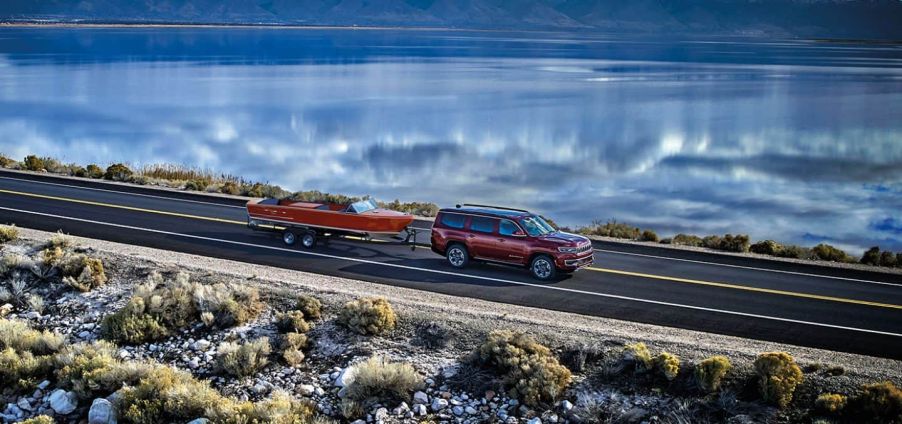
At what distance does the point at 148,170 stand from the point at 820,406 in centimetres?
4211

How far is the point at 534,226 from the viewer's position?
23875 millimetres

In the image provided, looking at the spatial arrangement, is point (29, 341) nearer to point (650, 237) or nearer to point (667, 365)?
point (667, 365)

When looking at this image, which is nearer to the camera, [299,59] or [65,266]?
[65,266]

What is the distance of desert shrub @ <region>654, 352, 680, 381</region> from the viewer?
1603 centimetres

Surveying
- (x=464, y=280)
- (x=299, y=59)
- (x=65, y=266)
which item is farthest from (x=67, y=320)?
(x=299, y=59)

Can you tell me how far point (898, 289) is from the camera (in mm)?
23094

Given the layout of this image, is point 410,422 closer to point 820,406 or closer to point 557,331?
point 557,331

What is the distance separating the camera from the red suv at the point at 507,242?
23000 mm

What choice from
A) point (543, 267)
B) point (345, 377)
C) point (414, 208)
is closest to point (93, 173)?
point (414, 208)

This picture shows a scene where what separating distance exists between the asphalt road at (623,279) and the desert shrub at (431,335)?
2806 millimetres

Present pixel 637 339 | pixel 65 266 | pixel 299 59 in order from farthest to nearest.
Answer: pixel 299 59, pixel 65 266, pixel 637 339

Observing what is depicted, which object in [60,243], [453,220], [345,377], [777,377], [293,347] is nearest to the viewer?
[777,377]

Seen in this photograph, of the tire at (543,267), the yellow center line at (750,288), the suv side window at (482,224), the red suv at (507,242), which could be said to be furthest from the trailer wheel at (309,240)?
the yellow center line at (750,288)

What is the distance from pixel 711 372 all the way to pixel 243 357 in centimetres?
911
